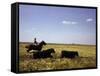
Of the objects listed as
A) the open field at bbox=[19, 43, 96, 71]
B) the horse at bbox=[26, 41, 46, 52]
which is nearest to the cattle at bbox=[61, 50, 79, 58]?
the open field at bbox=[19, 43, 96, 71]

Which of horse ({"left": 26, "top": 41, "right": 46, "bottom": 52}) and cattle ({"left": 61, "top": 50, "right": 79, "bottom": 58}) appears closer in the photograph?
horse ({"left": 26, "top": 41, "right": 46, "bottom": 52})

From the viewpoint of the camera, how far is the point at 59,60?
3.54 meters

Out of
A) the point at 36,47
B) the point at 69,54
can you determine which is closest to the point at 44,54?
the point at 36,47

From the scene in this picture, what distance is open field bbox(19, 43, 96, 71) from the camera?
11.0 feet

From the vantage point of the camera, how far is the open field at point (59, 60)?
3.34 m

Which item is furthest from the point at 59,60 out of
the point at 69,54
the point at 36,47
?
the point at 36,47

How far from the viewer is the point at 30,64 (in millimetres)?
3367

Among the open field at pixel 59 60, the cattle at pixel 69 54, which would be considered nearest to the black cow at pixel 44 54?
the open field at pixel 59 60

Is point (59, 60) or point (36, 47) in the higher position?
point (36, 47)

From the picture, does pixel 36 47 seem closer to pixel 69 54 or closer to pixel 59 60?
pixel 59 60

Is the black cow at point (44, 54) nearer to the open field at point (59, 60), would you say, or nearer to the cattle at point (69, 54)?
the open field at point (59, 60)

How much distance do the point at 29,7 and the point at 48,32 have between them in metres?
0.43

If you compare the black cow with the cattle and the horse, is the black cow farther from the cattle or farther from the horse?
the cattle

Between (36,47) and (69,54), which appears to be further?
(69,54)
